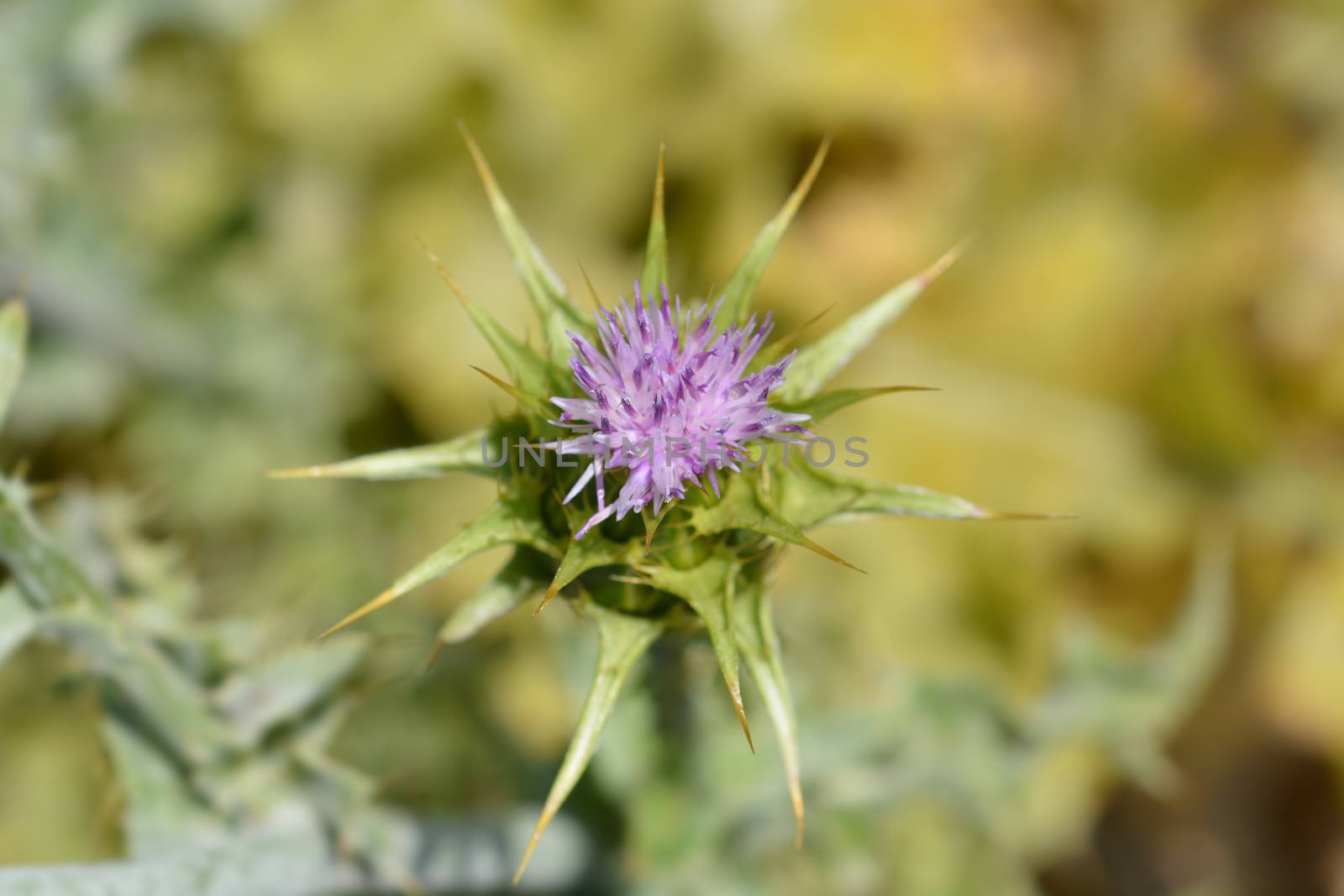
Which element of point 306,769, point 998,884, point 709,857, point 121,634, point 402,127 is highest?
point 402,127

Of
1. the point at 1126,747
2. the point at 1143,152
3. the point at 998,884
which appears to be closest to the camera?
the point at 1126,747

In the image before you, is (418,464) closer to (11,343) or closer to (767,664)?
(767,664)

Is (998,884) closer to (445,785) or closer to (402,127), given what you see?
(445,785)

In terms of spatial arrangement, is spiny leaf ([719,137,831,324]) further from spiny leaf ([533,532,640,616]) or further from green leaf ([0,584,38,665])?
green leaf ([0,584,38,665])

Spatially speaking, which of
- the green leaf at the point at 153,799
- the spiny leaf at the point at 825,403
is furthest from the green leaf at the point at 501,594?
the green leaf at the point at 153,799

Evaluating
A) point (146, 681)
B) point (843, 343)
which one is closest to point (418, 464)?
point (843, 343)

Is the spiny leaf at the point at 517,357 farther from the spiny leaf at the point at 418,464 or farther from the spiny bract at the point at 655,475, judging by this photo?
the spiny leaf at the point at 418,464

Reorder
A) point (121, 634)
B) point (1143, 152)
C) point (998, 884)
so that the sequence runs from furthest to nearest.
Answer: point (1143, 152) < point (998, 884) < point (121, 634)

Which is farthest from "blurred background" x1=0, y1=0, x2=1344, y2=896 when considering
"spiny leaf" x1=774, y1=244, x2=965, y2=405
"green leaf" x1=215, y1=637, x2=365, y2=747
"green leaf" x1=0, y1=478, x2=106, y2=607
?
"spiny leaf" x1=774, y1=244, x2=965, y2=405

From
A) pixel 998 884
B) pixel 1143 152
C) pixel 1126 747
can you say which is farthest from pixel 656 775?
pixel 1143 152
